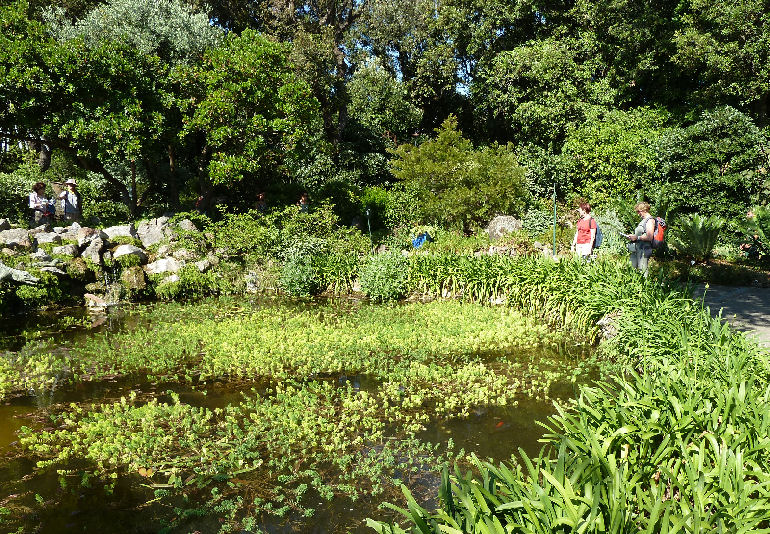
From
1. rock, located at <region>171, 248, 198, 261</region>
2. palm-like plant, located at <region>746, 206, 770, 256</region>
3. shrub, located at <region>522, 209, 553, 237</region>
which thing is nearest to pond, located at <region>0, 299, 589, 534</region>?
rock, located at <region>171, 248, 198, 261</region>

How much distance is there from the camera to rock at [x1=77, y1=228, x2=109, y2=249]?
45.1ft

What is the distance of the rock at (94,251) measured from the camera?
1333 cm

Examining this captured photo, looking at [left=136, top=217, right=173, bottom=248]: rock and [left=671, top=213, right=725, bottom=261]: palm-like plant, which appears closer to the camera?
[left=671, top=213, right=725, bottom=261]: palm-like plant

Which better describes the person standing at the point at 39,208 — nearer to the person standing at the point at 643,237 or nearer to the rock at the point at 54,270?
the rock at the point at 54,270

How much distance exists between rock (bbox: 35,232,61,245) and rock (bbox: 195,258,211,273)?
353 cm

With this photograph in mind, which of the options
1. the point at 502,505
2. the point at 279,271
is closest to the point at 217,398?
the point at 502,505

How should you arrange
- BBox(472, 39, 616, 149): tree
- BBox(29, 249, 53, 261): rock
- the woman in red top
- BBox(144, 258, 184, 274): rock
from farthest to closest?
1. BBox(472, 39, 616, 149): tree
2. BBox(144, 258, 184, 274): rock
3. BBox(29, 249, 53, 261): rock
4. the woman in red top

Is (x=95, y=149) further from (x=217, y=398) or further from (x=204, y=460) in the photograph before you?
(x=204, y=460)

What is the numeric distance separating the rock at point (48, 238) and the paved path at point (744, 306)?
1506 cm

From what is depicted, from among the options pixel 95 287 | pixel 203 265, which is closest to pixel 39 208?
pixel 95 287

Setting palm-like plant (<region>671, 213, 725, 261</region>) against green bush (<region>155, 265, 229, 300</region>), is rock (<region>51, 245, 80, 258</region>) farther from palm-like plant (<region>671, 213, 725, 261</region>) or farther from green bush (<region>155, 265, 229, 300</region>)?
palm-like plant (<region>671, 213, 725, 261</region>)

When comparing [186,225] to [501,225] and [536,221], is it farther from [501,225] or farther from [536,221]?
[536,221]

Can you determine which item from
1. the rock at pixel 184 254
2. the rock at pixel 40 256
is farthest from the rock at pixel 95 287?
the rock at pixel 184 254

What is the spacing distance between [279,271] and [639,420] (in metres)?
11.4
